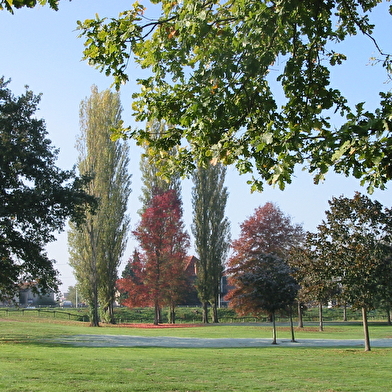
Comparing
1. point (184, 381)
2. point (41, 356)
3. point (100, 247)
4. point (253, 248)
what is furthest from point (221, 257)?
point (184, 381)

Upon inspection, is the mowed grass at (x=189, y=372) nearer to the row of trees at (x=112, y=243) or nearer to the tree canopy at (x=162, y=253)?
the row of trees at (x=112, y=243)

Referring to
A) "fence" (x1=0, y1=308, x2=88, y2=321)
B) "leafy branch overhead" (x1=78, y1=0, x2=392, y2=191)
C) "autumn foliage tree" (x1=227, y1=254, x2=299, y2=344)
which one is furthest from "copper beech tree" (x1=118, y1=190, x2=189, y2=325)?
"leafy branch overhead" (x1=78, y1=0, x2=392, y2=191)

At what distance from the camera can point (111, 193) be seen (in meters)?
43.6

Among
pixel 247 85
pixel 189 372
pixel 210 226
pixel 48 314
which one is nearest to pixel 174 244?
pixel 210 226

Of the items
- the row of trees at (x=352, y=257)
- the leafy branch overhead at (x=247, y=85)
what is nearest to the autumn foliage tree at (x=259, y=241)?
the row of trees at (x=352, y=257)

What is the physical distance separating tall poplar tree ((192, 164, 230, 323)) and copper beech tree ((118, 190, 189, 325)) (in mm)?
2901

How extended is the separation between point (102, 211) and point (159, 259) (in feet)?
21.8

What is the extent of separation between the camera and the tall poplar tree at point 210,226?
46.6 metres

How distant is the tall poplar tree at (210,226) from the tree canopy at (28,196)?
997 inches

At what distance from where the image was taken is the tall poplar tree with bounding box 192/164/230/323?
153 feet

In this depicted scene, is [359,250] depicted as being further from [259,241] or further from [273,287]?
[259,241]

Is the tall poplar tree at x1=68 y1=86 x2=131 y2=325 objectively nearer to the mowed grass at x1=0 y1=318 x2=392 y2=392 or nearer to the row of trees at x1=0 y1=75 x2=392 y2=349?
the row of trees at x1=0 y1=75 x2=392 y2=349

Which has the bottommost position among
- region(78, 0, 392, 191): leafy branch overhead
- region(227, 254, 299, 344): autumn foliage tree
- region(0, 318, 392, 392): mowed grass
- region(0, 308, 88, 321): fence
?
region(0, 308, 88, 321): fence

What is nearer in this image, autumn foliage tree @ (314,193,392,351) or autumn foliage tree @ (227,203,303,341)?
autumn foliage tree @ (314,193,392,351)
